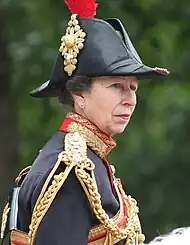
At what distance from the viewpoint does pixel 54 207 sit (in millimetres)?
3139

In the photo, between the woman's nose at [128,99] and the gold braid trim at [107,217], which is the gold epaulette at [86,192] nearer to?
the gold braid trim at [107,217]

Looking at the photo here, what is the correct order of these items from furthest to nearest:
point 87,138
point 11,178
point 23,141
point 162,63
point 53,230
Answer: point 23,141 → point 162,63 → point 11,178 → point 87,138 → point 53,230

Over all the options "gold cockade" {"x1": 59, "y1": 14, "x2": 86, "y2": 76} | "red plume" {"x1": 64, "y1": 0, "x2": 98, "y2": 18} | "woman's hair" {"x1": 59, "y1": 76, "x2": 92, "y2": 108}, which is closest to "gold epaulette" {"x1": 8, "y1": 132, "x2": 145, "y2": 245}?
"woman's hair" {"x1": 59, "y1": 76, "x2": 92, "y2": 108}

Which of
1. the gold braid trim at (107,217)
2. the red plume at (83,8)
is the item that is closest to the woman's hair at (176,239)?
the gold braid trim at (107,217)

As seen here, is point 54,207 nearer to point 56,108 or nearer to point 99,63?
point 99,63

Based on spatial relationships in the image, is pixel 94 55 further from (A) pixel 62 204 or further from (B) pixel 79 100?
(A) pixel 62 204

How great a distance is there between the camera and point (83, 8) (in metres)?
3.39

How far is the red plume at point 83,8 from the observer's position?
3383 millimetres

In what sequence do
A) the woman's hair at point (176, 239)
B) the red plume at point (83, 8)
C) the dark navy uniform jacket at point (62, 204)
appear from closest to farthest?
1. the dark navy uniform jacket at point (62, 204)
2. the red plume at point (83, 8)
3. the woman's hair at point (176, 239)

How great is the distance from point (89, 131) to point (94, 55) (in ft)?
0.84

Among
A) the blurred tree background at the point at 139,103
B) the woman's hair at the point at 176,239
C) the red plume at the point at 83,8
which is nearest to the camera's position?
the red plume at the point at 83,8

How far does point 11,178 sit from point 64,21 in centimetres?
125

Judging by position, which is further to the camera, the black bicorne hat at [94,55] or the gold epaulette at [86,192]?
the black bicorne hat at [94,55]

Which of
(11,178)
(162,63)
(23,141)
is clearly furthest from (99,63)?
(23,141)
